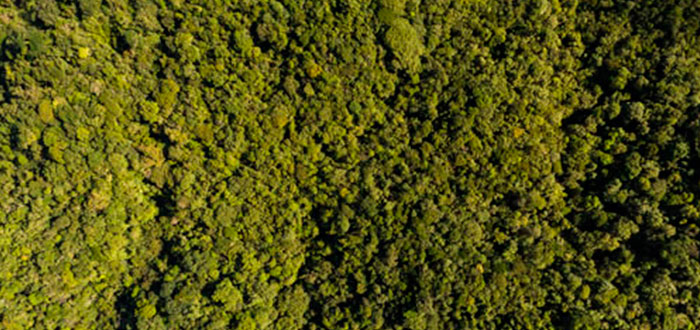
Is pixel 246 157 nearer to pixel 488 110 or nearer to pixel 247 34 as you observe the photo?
pixel 247 34

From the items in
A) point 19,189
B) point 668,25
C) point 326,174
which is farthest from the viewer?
point 326,174

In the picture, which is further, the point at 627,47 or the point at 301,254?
the point at 301,254

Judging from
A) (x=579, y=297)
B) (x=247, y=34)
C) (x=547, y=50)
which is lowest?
(x=579, y=297)

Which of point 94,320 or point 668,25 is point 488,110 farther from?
point 94,320

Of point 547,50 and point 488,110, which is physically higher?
point 547,50

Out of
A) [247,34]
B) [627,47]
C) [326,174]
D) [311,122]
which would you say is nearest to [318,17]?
[247,34]

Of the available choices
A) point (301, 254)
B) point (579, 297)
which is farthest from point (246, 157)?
point (579, 297)

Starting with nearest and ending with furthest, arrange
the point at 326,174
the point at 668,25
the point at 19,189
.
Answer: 1. the point at 668,25
2. the point at 19,189
3. the point at 326,174
